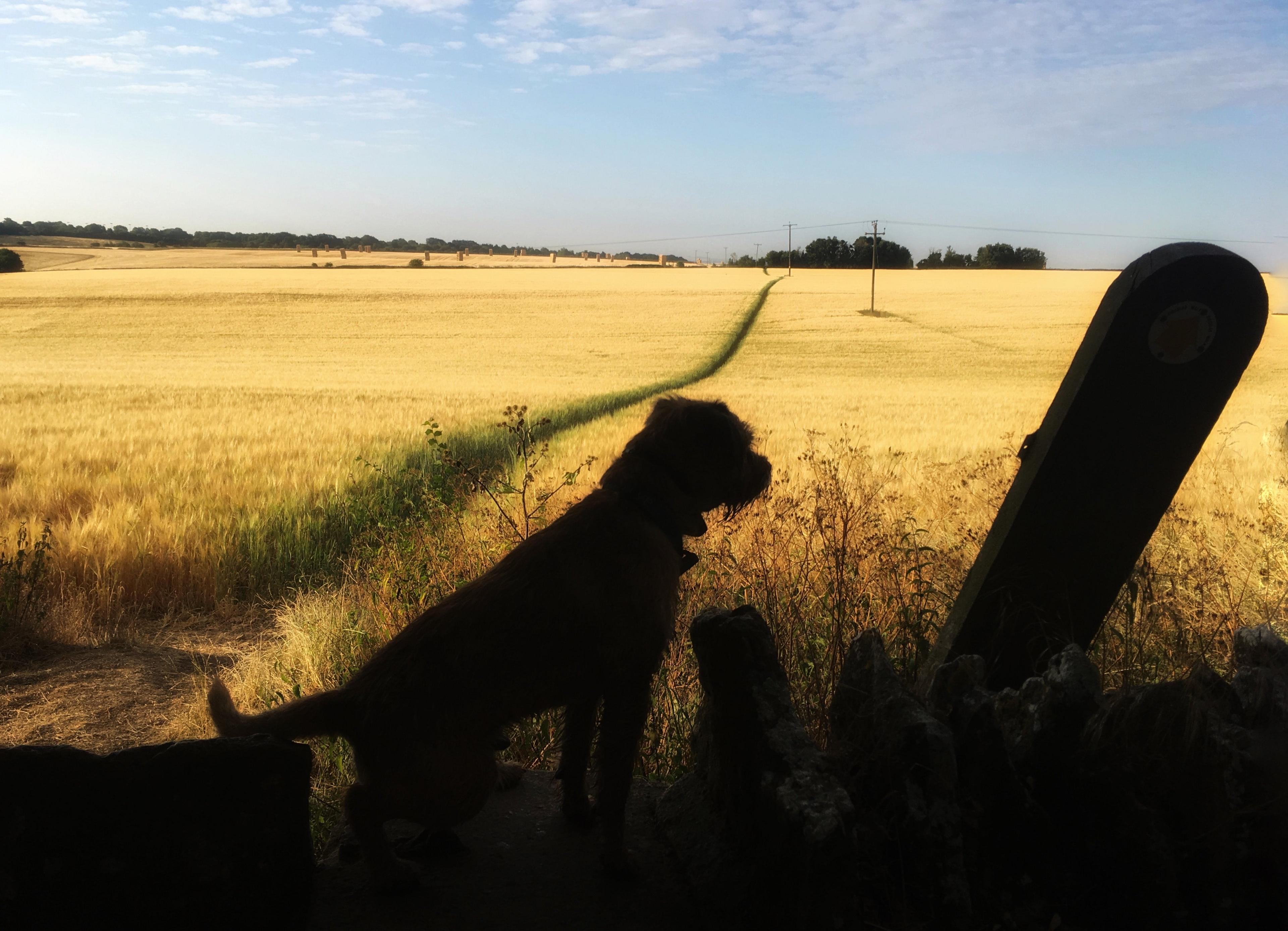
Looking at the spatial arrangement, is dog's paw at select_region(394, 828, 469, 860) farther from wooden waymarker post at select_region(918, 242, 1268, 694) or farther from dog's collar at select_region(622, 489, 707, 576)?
wooden waymarker post at select_region(918, 242, 1268, 694)

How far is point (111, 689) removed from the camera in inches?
189

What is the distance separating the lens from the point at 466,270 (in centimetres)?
8206

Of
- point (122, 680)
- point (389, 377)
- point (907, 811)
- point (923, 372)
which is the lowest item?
point (122, 680)

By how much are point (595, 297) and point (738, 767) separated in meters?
53.8

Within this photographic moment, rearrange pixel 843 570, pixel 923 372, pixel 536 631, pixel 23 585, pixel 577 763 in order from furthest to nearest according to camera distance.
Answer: pixel 923 372, pixel 23 585, pixel 843 570, pixel 577 763, pixel 536 631

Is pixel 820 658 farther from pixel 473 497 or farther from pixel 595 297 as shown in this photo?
pixel 595 297

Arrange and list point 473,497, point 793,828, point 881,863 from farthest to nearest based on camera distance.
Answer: point 473,497 → point 881,863 → point 793,828

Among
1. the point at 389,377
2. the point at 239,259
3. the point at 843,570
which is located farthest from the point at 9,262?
the point at 843,570

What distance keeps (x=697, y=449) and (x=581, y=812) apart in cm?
127

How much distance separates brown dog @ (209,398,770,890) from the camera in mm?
2273

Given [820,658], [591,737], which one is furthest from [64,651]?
[820,658]

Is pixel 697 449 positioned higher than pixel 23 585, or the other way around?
pixel 697 449

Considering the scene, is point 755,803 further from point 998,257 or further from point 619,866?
point 998,257

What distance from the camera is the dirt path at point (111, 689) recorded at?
13.9ft
